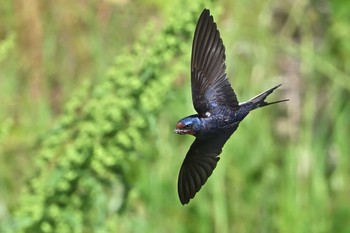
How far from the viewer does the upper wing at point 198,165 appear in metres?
1.64

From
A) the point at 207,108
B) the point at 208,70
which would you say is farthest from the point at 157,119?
the point at 207,108

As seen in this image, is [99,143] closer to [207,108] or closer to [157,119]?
[157,119]

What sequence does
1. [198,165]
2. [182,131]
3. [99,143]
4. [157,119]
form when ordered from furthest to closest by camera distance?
1. [157,119]
2. [99,143]
3. [198,165]
4. [182,131]

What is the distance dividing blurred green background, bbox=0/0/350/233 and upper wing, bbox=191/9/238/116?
0.48 meters

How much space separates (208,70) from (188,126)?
204 millimetres

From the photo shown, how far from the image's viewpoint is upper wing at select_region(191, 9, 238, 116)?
1.69 m

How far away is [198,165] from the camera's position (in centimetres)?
176

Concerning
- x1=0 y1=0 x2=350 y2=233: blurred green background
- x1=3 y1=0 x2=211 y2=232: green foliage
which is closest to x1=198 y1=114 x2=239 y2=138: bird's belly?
x1=0 y1=0 x2=350 y2=233: blurred green background

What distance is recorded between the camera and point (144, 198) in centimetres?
423

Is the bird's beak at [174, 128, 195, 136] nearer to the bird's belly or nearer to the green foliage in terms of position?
the bird's belly

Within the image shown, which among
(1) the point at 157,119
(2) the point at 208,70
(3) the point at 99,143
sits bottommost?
(2) the point at 208,70

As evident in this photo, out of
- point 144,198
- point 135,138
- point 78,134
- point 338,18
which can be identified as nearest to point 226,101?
point 135,138

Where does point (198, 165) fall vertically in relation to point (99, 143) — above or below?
below

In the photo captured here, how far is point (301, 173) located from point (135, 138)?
1.72 meters
